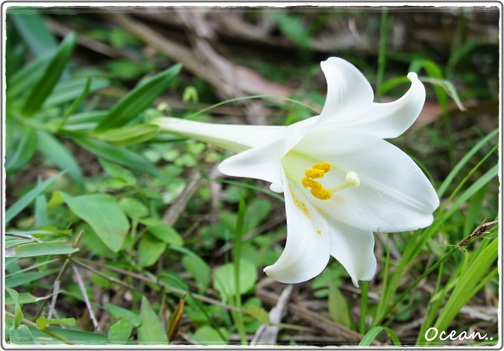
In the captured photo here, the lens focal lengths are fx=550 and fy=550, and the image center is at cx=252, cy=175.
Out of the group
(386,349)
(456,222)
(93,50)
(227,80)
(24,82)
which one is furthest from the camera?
(93,50)

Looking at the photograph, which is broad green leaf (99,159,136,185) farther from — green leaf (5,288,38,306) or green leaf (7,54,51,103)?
green leaf (7,54,51,103)

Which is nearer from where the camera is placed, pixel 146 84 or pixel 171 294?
pixel 171 294

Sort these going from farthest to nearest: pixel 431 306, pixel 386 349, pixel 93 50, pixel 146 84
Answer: pixel 93 50 < pixel 146 84 < pixel 431 306 < pixel 386 349

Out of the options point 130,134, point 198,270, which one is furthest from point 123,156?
point 198,270

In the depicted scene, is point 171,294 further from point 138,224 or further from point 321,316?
point 321,316

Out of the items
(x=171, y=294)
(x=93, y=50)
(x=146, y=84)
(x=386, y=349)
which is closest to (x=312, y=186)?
(x=386, y=349)

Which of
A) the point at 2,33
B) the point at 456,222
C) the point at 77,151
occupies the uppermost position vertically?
the point at 2,33
